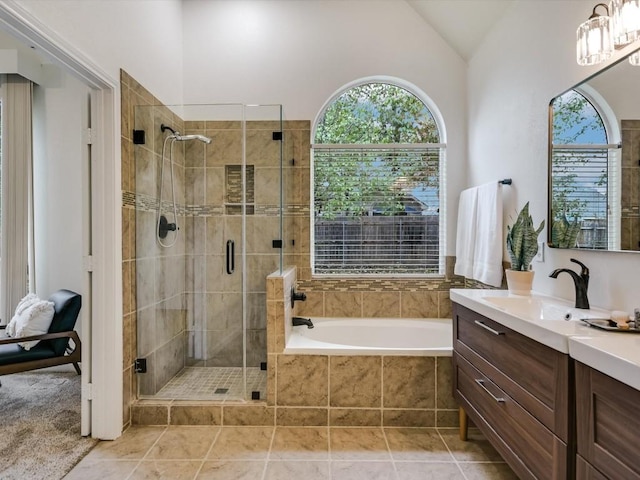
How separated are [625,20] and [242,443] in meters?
2.70

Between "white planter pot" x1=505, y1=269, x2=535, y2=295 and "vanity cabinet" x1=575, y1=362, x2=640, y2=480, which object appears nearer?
"vanity cabinet" x1=575, y1=362, x2=640, y2=480

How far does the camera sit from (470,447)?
6.68ft

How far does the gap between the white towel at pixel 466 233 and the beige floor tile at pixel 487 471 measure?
1.31m

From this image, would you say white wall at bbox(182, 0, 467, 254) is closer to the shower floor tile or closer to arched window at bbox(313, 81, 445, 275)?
arched window at bbox(313, 81, 445, 275)

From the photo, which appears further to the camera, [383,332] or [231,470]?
[383,332]

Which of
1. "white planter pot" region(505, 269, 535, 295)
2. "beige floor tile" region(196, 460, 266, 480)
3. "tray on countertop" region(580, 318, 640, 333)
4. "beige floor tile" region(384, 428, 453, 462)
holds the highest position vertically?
"white planter pot" region(505, 269, 535, 295)

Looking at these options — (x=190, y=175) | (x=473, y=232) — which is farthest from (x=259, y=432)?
(x=473, y=232)

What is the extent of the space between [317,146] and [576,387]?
2.59 metres

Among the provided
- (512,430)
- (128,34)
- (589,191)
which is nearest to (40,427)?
(128,34)

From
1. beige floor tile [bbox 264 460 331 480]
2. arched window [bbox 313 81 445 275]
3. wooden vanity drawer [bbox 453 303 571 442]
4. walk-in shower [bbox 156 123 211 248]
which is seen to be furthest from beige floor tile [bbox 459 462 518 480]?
walk-in shower [bbox 156 123 211 248]

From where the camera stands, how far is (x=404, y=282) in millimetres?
3145

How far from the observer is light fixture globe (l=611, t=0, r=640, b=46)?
1.36 m

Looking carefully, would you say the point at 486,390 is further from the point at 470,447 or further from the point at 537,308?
the point at 470,447

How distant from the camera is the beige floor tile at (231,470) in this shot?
1776mm
